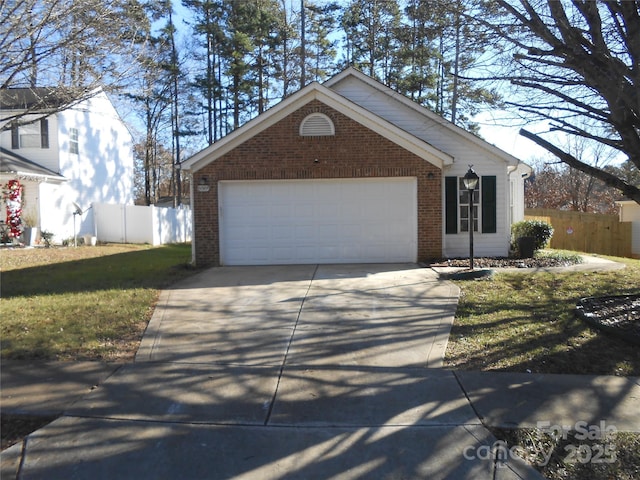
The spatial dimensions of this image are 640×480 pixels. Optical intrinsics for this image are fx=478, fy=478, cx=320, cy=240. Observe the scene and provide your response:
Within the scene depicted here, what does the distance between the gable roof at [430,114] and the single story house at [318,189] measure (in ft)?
2.73

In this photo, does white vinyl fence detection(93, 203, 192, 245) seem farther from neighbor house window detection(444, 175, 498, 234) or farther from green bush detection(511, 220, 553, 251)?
green bush detection(511, 220, 553, 251)

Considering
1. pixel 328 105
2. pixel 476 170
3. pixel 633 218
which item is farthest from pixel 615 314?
pixel 633 218

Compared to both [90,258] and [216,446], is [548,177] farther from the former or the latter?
[216,446]

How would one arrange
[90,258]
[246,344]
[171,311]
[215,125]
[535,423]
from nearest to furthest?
[535,423], [246,344], [171,311], [90,258], [215,125]

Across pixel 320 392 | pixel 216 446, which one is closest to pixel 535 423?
pixel 320 392

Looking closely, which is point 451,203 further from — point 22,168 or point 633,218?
point 633,218

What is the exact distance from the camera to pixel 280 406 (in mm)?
4562

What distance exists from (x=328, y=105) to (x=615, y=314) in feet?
26.0

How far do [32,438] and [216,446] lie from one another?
1.57m

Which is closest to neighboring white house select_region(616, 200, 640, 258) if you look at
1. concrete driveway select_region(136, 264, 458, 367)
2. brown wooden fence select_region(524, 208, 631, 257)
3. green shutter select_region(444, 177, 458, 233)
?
brown wooden fence select_region(524, 208, 631, 257)

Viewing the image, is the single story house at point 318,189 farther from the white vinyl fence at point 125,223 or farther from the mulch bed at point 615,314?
the white vinyl fence at point 125,223

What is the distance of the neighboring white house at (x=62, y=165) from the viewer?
62.5 feet

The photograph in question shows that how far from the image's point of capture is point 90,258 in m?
15.1

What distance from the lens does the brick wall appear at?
12023 mm
